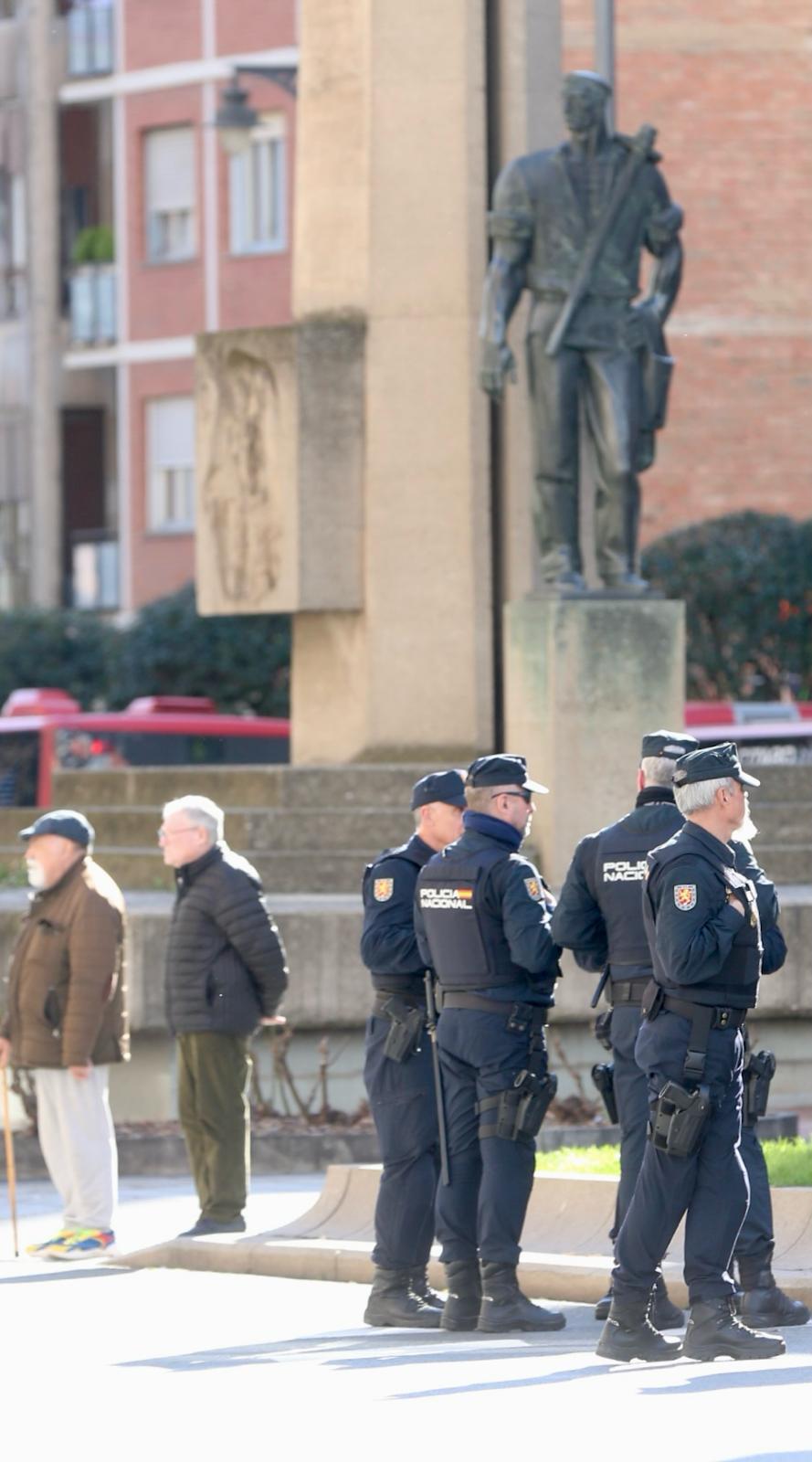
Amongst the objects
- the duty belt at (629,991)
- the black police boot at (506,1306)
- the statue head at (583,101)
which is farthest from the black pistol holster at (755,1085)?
the statue head at (583,101)

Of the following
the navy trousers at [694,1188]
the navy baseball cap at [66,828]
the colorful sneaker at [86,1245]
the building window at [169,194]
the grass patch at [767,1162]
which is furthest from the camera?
the building window at [169,194]

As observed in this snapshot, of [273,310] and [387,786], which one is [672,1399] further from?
[273,310]

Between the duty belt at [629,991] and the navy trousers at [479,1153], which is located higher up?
the duty belt at [629,991]

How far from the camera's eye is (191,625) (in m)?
40.2

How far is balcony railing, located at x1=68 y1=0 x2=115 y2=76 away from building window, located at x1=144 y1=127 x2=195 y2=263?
4.04 feet

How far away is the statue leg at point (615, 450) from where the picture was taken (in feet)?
54.3

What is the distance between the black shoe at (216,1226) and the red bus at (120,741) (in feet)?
64.2

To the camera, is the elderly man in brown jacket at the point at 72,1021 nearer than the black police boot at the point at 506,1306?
No

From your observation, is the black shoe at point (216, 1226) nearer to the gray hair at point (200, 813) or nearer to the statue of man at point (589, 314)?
the gray hair at point (200, 813)

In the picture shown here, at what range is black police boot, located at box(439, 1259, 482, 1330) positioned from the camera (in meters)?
10.1

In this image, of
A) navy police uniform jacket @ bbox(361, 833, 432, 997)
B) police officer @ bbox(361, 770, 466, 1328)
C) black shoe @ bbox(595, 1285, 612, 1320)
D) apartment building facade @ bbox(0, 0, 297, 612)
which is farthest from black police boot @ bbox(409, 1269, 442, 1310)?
apartment building facade @ bbox(0, 0, 297, 612)

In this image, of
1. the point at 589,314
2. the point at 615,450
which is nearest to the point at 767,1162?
the point at 615,450

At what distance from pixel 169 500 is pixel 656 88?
9891 millimetres

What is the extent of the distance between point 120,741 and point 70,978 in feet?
69.5
